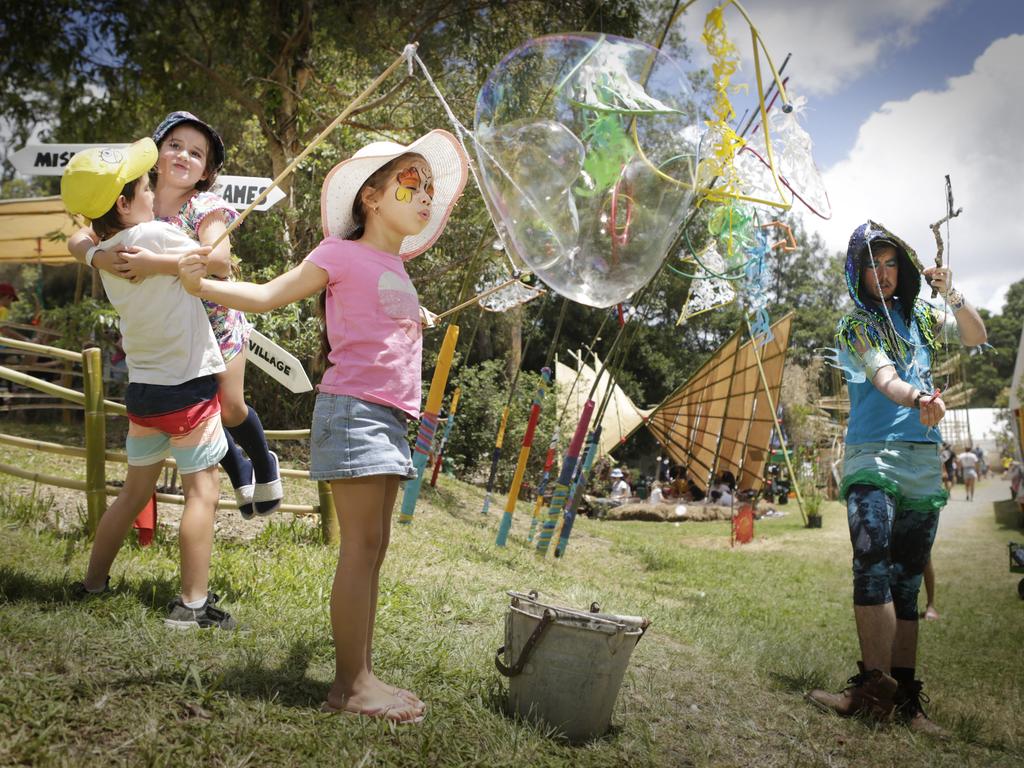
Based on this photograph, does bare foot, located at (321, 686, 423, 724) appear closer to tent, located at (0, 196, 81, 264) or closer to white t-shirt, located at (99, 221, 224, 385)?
white t-shirt, located at (99, 221, 224, 385)

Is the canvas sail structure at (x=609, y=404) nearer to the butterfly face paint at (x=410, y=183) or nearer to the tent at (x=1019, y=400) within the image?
the tent at (x=1019, y=400)

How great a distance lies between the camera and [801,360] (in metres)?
33.0

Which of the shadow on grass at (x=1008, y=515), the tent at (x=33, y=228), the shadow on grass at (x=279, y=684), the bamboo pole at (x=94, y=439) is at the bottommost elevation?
the shadow on grass at (x=1008, y=515)

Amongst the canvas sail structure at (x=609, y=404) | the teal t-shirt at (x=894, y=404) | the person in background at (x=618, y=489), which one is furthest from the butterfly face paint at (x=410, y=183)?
the person in background at (x=618, y=489)

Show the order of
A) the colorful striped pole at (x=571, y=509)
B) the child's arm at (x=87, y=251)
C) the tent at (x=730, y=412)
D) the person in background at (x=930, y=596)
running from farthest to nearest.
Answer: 1. the tent at (x=730, y=412)
2. the colorful striped pole at (x=571, y=509)
3. the person in background at (x=930, y=596)
4. the child's arm at (x=87, y=251)

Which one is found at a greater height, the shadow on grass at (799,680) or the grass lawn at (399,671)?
the grass lawn at (399,671)

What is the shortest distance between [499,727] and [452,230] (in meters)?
9.24

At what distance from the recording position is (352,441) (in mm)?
2180

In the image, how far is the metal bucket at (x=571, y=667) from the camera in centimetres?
224

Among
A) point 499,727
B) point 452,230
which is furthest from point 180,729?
point 452,230

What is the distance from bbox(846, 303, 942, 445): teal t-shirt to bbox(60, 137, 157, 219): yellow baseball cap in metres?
2.45

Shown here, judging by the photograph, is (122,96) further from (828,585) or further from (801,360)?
(801,360)

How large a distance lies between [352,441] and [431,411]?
3275 mm

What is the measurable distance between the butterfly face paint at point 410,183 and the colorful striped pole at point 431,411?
104 inches
